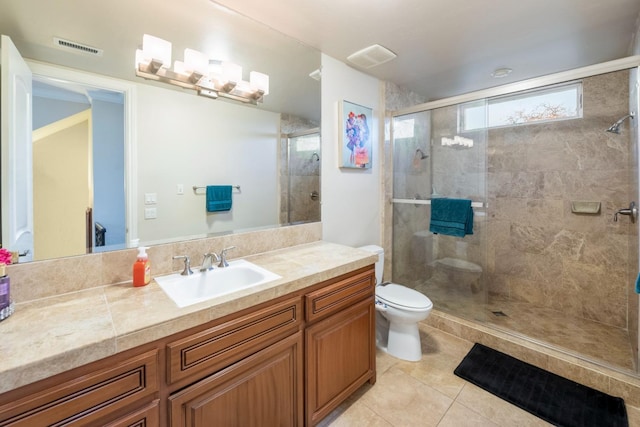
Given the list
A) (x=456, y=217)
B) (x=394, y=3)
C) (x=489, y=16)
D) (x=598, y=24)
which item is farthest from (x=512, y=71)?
(x=394, y=3)

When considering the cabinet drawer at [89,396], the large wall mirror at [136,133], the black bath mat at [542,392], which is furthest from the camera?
the black bath mat at [542,392]

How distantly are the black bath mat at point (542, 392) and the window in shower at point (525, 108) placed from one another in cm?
192

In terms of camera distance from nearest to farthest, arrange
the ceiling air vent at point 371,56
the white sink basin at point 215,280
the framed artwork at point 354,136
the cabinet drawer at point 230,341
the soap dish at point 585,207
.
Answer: the cabinet drawer at point 230,341
the white sink basin at point 215,280
the ceiling air vent at point 371,56
the framed artwork at point 354,136
the soap dish at point 585,207

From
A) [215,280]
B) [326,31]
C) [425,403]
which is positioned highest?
[326,31]

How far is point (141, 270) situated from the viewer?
1195 millimetres

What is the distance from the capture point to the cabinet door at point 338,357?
135 cm

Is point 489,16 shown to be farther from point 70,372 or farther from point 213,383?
point 70,372

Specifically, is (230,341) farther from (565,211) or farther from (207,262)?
(565,211)

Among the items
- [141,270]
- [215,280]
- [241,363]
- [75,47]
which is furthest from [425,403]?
[75,47]

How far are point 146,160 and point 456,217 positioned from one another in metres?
2.37

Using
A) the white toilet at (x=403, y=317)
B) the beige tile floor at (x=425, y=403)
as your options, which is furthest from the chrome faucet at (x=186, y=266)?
the white toilet at (x=403, y=317)

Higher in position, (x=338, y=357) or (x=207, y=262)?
(x=207, y=262)

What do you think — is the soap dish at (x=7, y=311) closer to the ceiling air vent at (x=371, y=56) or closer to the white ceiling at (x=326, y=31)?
the white ceiling at (x=326, y=31)

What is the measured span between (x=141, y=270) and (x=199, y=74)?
1063mm
